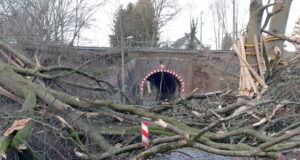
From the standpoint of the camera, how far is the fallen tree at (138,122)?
10.8 feet

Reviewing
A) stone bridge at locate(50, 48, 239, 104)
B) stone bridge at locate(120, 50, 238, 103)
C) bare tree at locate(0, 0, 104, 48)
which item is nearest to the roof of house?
stone bridge at locate(120, 50, 238, 103)

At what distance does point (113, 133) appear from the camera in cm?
412

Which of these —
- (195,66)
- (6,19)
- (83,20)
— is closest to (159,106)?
(6,19)

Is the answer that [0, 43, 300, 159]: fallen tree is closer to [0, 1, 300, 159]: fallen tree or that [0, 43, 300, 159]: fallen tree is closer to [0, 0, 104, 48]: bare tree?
[0, 1, 300, 159]: fallen tree

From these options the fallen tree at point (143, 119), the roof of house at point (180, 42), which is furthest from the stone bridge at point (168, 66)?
the fallen tree at point (143, 119)

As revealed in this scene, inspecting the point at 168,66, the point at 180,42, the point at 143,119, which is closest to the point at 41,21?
the point at 168,66

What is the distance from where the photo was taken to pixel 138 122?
4.28 meters

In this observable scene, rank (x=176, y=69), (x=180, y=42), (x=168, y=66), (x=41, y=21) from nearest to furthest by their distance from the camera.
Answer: (x=41, y=21) < (x=168, y=66) < (x=176, y=69) < (x=180, y=42)

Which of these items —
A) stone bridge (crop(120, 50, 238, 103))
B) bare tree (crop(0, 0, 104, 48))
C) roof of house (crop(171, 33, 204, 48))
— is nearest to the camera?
bare tree (crop(0, 0, 104, 48))

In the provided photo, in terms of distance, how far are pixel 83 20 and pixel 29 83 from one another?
1402 cm

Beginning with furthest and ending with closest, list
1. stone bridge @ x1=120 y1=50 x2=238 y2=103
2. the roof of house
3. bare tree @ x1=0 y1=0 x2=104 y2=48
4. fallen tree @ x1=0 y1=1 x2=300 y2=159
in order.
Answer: the roof of house < stone bridge @ x1=120 y1=50 x2=238 y2=103 < bare tree @ x1=0 y1=0 x2=104 y2=48 < fallen tree @ x1=0 y1=1 x2=300 y2=159

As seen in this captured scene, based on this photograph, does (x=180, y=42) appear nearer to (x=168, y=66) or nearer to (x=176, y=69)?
(x=176, y=69)

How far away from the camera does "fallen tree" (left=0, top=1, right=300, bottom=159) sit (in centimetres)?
330

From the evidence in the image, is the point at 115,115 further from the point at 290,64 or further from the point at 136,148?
the point at 290,64
